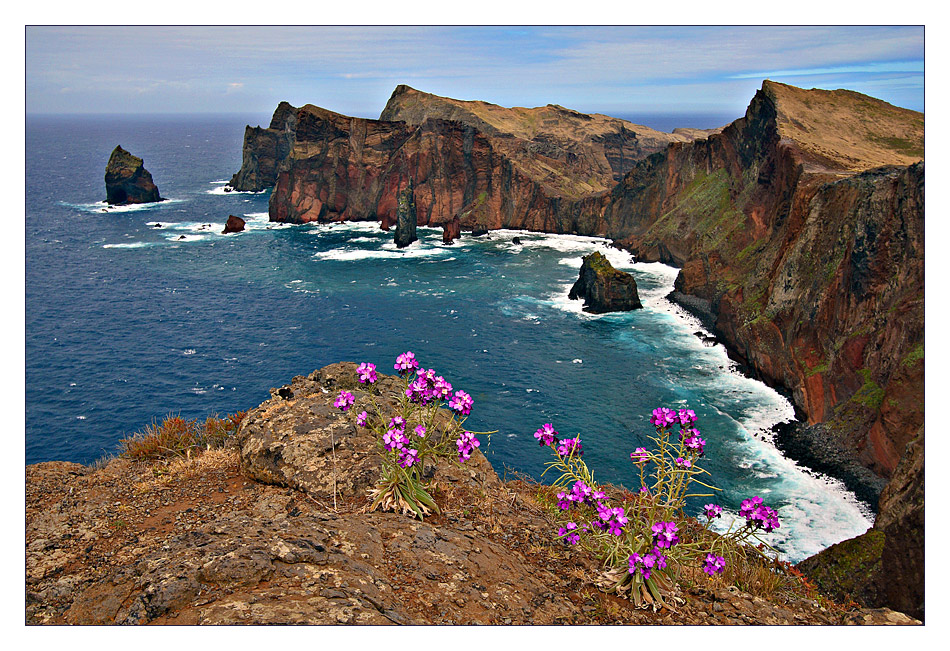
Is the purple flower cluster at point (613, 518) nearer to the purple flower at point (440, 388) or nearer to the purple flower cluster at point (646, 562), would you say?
the purple flower cluster at point (646, 562)

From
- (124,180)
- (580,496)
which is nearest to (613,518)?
(580,496)

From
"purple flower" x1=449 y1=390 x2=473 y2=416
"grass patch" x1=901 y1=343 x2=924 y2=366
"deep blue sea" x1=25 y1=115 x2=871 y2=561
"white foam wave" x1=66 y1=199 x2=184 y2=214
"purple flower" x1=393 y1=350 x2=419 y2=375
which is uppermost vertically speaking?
"white foam wave" x1=66 y1=199 x2=184 y2=214

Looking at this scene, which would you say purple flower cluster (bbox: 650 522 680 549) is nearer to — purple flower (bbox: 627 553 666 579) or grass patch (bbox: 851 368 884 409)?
purple flower (bbox: 627 553 666 579)

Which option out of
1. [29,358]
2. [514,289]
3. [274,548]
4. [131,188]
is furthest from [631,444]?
[131,188]

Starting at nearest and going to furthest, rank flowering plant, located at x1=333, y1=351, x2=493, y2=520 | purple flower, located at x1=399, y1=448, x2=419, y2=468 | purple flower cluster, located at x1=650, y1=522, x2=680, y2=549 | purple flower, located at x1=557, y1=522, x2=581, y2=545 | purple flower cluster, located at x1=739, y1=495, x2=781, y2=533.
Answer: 1. purple flower cluster, located at x1=650, y1=522, x2=680, y2=549
2. purple flower cluster, located at x1=739, y1=495, x2=781, y2=533
3. purple flower, located at x1=557, y1=522, x2=581, y2=545
4. purple flower, located at x1=399, y1=448, x2=419, y2=468
5. flowering plant, located at x1=333, y1=351, x2=493, y2=520

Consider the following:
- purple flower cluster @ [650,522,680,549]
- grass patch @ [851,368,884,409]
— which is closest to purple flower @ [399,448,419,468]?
purple flower cluster @ [650,522,680,549]

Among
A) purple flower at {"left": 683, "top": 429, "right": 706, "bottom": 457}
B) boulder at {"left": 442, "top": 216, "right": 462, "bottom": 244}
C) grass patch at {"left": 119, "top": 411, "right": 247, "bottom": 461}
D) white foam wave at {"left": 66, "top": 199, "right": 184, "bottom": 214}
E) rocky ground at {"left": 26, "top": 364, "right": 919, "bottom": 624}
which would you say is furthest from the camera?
white foam wave at {"left": 66, "top": 199, "right": 184, "bottom": 214}
